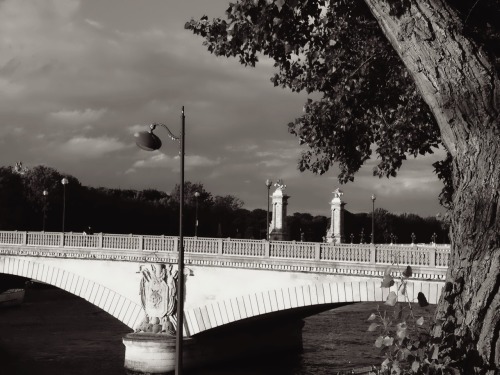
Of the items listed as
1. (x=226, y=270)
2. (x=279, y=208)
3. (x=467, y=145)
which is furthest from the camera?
(x=279, y=208)

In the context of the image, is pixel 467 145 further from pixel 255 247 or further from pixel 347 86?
pixel 255 247

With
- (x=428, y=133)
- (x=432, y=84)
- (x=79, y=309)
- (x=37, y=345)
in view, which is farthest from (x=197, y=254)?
(x=79, y=309)

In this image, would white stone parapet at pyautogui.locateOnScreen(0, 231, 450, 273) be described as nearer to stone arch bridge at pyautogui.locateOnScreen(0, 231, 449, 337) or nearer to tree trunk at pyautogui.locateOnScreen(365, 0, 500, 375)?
stone arch bridge at pyautogui.locateOnScreen(0, 231, 449, 337)

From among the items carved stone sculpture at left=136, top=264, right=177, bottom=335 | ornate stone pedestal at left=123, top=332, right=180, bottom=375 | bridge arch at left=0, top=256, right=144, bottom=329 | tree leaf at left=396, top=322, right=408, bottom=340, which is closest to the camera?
tree leaf at left=396, top=322, right=408, bottom=340

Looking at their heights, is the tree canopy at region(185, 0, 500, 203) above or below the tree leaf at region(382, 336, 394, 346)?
above

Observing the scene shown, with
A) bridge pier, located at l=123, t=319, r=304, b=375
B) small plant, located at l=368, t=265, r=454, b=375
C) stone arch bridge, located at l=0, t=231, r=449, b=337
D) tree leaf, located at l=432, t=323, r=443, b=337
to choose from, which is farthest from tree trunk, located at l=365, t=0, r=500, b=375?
bridge pier, located at l=123, t=319, r=304, b=375

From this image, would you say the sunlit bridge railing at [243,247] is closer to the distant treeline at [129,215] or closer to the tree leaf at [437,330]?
the tree leaf at [437,330]

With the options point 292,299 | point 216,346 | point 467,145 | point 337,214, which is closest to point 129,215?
point 337,214

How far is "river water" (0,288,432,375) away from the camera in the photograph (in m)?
26.7

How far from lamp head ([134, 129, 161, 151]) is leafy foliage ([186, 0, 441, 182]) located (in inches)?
72.6

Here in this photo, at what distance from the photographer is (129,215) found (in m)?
69.7

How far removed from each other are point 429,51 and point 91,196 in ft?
205

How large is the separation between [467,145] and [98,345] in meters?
27.0

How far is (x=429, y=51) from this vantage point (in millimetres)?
6398
